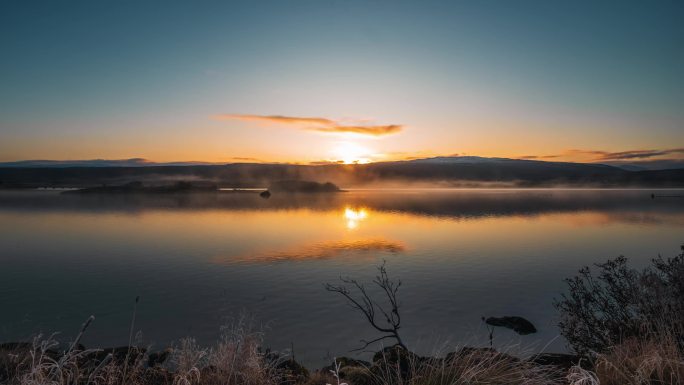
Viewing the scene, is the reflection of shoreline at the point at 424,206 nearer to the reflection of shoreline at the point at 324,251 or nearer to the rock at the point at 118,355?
the reflection of shoreline at the point at 324,251

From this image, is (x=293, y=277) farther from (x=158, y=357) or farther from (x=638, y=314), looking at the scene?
(x=638, y=314)

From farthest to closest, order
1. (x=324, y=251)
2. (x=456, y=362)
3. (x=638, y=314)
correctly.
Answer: (x=324, y=251), (x=638, y=314), (x=456, y=362)

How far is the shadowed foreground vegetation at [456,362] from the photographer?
635 cm

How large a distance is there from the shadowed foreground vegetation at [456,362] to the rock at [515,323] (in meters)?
2.83

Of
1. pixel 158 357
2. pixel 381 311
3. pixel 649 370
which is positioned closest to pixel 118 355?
pixel 158 357

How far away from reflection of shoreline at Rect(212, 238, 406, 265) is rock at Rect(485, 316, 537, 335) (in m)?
15.2

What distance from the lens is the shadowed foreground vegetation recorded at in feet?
20.8

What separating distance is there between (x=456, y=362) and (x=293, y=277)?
57.6 ft

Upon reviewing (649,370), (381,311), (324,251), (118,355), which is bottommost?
(324,251)

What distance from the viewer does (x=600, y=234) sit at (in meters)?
42.6

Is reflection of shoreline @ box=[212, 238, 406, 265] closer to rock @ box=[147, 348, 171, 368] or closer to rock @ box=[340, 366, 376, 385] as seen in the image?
rock @ box=[147, 348, 171, 368]

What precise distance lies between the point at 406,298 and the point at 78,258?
75.1 feet

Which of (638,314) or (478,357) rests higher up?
(478,357)

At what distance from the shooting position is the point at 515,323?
1572 centimetres
